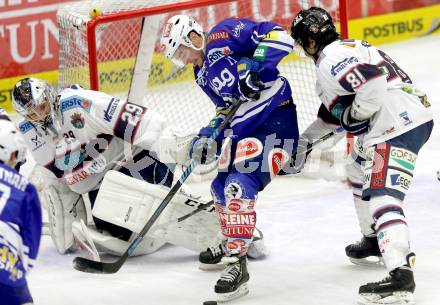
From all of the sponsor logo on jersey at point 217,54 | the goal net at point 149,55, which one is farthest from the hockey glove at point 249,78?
the goal net at point 149,55

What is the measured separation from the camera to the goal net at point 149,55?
230 inches

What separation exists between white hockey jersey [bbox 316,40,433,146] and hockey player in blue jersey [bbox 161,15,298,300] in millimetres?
365

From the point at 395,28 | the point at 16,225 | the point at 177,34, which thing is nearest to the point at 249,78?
the point at 177,34

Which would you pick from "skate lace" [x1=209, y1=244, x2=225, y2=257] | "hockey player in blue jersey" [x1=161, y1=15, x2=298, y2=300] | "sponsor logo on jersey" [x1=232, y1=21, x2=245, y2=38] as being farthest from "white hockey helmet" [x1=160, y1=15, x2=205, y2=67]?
"skate lace" [x1=209, y1=244, x2=225, y2=257]

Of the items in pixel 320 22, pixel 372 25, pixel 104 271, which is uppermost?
pixel 320 22

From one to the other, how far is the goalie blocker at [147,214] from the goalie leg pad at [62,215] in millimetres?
208

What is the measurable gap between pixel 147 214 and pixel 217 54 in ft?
2.50

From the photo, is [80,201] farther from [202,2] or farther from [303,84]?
[303,84]

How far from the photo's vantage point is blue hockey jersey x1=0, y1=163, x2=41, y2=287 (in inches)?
140

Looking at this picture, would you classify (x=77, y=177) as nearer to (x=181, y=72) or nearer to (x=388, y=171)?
(x=388, y=171)

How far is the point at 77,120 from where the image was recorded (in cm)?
511

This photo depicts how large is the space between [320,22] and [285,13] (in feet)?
9.38

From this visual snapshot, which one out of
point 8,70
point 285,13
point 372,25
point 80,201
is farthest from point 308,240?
point 372,25

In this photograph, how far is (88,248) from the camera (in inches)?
201
